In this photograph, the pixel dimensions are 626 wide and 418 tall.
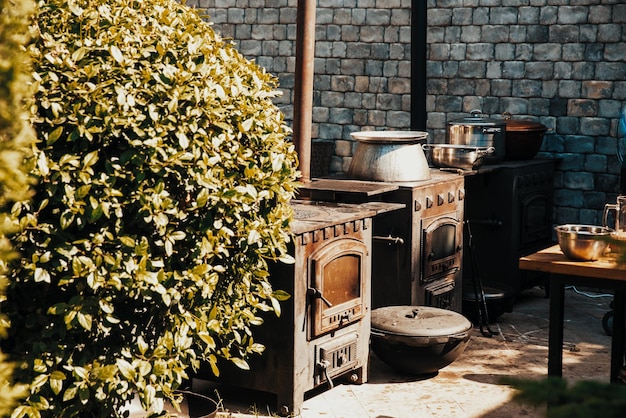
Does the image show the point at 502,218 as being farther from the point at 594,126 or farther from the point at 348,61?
the point at 348,61

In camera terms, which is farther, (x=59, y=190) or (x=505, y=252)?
(x=505, y=252)

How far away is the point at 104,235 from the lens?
3963 millimetres

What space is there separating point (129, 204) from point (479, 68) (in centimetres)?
715

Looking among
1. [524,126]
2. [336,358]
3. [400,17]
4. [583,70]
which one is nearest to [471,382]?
[336,358]

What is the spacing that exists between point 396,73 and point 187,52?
7.16 meters

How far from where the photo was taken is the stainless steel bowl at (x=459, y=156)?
26.6 feet

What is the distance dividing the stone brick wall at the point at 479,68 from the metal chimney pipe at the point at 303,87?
13.3 feet

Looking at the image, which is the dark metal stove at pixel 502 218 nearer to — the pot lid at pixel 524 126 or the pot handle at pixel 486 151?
the pot handle at pixel 486 151

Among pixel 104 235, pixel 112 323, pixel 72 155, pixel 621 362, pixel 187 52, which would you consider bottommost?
pixel 621 362

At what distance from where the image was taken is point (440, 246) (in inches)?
289

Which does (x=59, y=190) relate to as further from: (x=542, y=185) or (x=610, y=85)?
(x=610, y=85)

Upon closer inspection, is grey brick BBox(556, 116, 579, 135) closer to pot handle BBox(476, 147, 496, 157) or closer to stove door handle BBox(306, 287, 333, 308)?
pot handle BBox(476, 147, 496, 157)

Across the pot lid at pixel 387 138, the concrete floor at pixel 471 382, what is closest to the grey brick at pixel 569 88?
the concrete floor at pixel 471 382

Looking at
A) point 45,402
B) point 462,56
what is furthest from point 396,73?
point 45,402
